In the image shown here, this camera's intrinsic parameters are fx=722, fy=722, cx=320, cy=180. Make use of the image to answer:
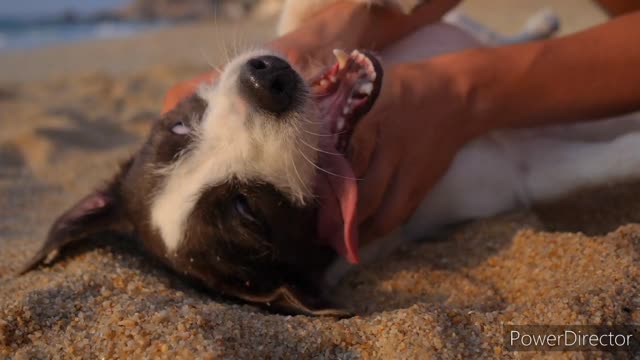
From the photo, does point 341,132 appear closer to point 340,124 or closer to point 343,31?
point 340,124

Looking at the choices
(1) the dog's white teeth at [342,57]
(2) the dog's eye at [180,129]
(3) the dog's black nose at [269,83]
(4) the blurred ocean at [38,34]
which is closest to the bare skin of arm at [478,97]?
(1) the dog's white teeth at [342,57]

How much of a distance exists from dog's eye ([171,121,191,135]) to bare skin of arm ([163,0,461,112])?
30 centimetres

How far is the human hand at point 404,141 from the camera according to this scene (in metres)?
2.64

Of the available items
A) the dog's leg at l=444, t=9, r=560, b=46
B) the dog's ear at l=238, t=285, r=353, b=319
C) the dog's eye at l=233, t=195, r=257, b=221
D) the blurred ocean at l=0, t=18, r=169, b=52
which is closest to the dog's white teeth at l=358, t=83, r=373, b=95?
the dog's eye at l=233, t=195, r=257, b=221

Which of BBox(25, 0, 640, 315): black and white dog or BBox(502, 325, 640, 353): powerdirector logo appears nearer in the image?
BBox(502, 325, 640, 353): powerdirector logo

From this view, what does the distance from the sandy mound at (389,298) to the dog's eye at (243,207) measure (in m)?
0.29

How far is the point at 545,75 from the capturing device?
2789 mm

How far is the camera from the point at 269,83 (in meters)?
2.32

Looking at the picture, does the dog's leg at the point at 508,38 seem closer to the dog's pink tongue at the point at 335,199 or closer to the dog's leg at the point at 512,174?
the dog's leg at the point at 512,174

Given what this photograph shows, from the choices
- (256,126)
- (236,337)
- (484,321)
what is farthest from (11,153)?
(484,321)

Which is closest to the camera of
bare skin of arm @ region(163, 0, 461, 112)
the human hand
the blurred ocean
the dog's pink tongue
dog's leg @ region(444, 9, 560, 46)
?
the dog's pink tongue

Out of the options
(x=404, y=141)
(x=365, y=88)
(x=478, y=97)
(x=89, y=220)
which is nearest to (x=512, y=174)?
(x=478, y=97)

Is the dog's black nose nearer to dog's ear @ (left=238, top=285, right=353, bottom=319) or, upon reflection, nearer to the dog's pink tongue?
the dog's pink tongue

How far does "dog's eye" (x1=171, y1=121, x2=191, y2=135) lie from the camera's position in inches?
99.1
